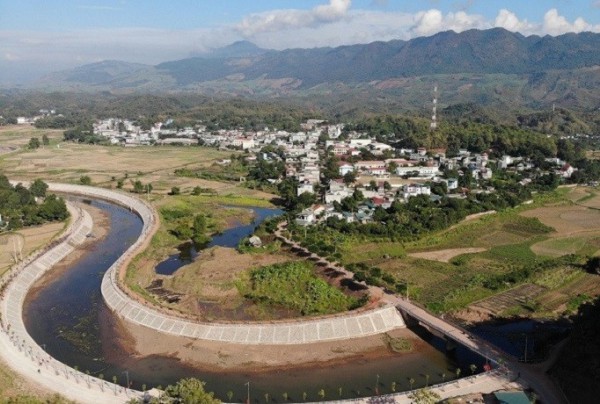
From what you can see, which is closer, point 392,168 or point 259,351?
point 259,351

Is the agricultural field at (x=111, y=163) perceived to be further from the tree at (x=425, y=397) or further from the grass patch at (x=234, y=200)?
the tree at (x=425, y=397)

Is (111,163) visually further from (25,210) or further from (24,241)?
(24,241)

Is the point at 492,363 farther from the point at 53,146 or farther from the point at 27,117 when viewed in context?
the point at 27,117

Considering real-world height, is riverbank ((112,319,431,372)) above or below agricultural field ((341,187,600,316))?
below

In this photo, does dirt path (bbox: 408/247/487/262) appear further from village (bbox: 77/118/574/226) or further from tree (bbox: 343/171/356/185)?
tree (bbox: 343/171/356/185)

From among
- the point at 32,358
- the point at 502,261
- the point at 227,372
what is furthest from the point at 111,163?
the point at 227,372

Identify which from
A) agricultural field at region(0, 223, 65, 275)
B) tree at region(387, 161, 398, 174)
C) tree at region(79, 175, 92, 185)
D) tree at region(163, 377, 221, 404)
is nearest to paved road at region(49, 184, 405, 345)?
tree at region(163, 377, 221, 404)
